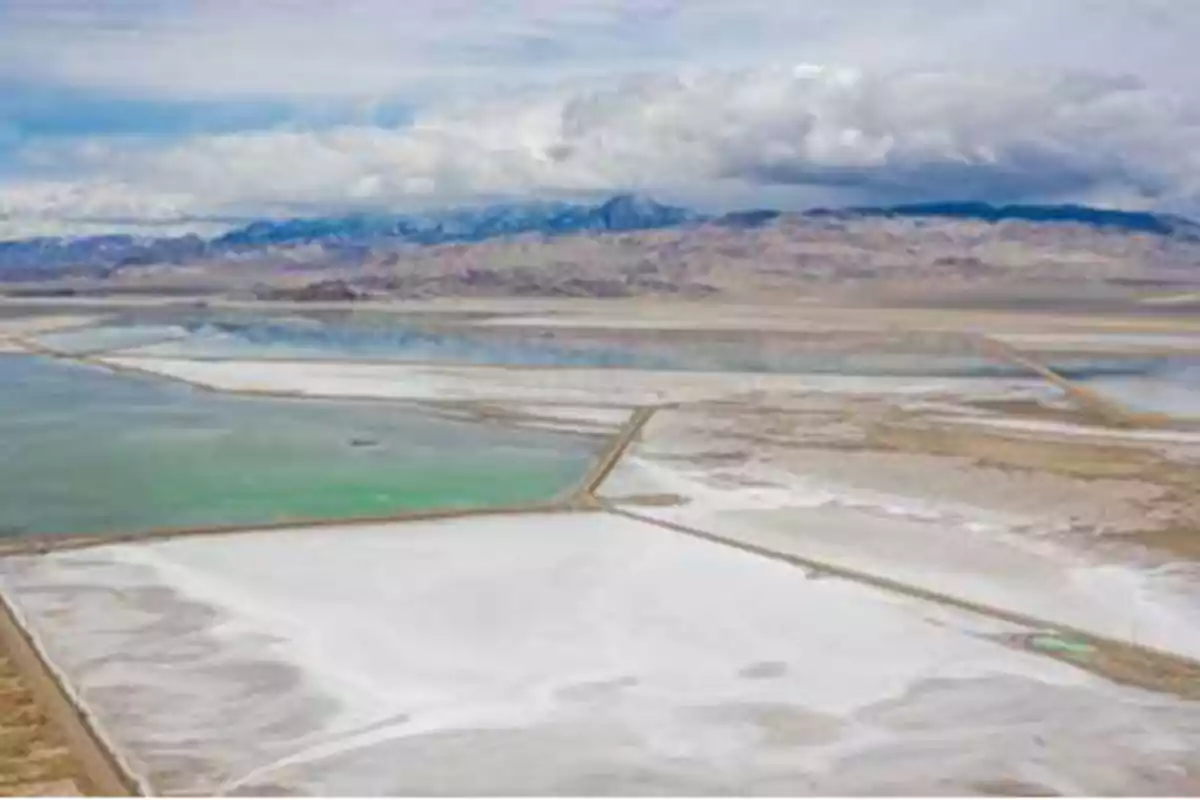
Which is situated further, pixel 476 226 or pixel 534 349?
pixel 476 226

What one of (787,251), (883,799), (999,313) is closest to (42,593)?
(883,799)

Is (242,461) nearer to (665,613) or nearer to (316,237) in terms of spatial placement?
(665,613)

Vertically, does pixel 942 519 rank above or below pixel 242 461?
below

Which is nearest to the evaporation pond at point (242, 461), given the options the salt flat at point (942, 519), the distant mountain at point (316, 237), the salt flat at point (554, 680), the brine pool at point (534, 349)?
the salt flat at point (942, 519)

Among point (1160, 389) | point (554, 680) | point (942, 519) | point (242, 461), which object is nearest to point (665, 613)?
point (554, 680)

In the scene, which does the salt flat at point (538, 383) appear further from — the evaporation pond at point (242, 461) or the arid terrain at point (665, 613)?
the evaporation pond at point (242, 461)

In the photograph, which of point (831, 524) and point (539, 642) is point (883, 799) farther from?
point (831, 524)

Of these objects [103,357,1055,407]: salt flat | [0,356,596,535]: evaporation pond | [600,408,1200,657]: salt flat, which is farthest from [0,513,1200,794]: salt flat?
[103,357,1055,407]: salt flat
